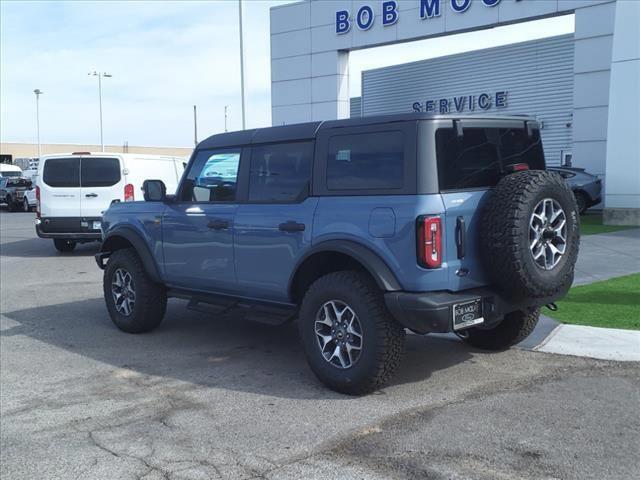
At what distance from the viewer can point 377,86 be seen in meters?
28.8

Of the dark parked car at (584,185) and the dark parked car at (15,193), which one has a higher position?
the dark parked car at (584,185)

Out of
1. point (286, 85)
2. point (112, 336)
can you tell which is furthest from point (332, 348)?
point (286, 85)

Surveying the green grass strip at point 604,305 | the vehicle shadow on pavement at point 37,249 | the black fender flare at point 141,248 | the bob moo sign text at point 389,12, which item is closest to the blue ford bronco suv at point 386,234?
the black fender flare at point 141,248

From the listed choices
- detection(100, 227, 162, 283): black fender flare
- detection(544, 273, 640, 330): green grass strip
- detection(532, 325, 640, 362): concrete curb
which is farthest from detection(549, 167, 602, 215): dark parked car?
detection(100, 227, 162, 283): black fender flare

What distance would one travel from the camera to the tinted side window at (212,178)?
6.30 m

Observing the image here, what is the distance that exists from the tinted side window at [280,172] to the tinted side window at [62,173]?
370 inches

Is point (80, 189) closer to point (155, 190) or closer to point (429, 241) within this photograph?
point (155, 190)

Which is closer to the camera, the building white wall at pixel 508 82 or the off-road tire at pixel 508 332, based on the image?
the off-road tire at pixel 508 332

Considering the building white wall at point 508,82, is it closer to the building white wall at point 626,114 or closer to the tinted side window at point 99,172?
the building white wall at point 626,114

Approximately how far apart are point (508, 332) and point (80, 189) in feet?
35.1

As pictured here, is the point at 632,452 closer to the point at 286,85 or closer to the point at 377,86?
the point at 286,85

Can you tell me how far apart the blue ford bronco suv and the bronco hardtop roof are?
16 millimetres

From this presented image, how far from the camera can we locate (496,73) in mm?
24922

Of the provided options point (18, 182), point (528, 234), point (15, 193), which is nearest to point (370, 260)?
point (528, 234)
